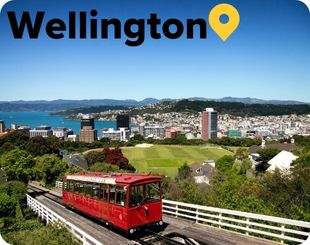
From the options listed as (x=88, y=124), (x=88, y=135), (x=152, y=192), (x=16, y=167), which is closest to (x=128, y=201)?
(x=152, y=192)

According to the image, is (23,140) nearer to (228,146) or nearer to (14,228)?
(14,228)

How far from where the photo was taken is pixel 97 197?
14.0 m

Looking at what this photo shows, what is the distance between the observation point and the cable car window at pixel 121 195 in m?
12.0

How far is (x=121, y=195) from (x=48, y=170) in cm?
2310

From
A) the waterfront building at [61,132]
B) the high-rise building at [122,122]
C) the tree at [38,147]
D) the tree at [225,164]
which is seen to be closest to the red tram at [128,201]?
the tree at [38,147]

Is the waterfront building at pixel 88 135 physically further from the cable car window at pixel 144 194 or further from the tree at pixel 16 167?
the cable car window at pixel 144 194

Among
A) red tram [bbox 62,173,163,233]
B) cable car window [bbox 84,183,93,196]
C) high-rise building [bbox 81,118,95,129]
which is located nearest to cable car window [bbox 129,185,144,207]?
red tram [bbox 62,173,163,233]

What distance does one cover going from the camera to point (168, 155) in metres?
98.0

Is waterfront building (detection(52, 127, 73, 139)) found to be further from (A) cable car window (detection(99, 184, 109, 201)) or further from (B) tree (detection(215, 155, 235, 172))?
(A) cable car window (detection(99, 184, 109, 201))

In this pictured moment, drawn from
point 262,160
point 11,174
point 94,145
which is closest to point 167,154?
point 94,145

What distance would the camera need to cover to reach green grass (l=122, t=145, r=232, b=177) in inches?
3223

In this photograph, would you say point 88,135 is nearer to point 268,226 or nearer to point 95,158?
point 95,158

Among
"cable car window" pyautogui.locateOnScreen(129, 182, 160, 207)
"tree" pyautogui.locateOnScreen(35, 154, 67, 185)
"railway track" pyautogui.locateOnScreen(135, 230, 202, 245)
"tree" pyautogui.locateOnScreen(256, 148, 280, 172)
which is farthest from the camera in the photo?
"tree" pyautogui.locateOnScreen(256, 148, 280, 172)

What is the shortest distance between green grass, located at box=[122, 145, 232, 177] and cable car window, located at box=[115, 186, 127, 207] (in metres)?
63.7
